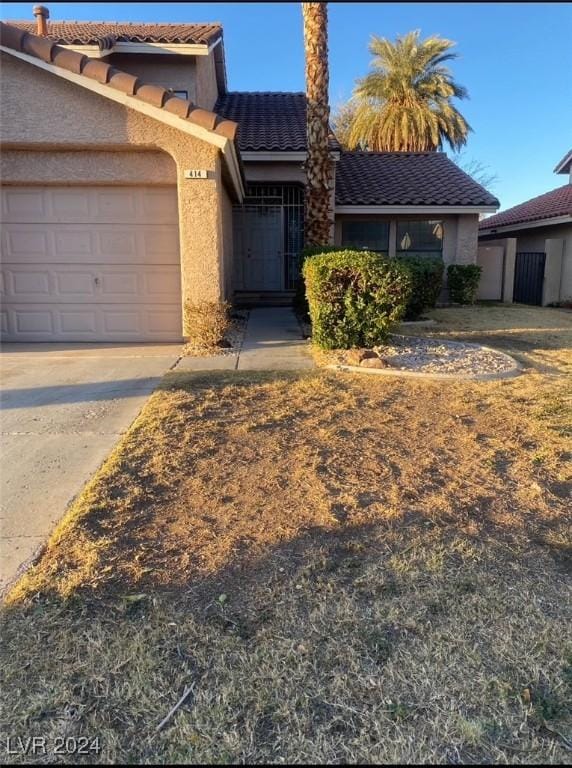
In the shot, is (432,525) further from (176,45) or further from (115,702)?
(176,45)

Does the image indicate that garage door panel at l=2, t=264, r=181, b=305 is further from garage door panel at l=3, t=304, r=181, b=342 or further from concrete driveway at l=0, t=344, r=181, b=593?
concrete driveway at l=0, t=344, r=181, b=593

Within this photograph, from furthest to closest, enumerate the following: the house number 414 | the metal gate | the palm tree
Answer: the palm tree < the metal gate < the house number 414

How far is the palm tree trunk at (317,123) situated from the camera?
1155 cm

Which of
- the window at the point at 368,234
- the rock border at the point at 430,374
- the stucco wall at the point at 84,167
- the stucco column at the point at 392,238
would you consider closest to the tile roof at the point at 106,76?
the stucco wall at the point at 84,167

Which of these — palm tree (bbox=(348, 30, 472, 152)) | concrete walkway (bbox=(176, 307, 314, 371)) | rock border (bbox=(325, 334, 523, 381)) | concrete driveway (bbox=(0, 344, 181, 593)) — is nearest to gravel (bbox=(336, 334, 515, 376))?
rock border (bbox=(325, 334, 523, 381))

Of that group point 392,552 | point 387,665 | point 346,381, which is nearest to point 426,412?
point 346,381

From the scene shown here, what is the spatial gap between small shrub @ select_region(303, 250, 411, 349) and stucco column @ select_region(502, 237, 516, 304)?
454 inches

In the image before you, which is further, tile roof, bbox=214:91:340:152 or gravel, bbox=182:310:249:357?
tile roof, bbox=214:91:340:152

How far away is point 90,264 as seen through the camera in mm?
9867

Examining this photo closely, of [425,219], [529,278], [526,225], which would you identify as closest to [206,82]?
[425,219]

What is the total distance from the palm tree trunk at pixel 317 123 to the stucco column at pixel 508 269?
8.22 m

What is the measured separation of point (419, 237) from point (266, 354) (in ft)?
32.6

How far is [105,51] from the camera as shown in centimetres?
1307

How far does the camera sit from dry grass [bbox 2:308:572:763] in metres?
2.19
